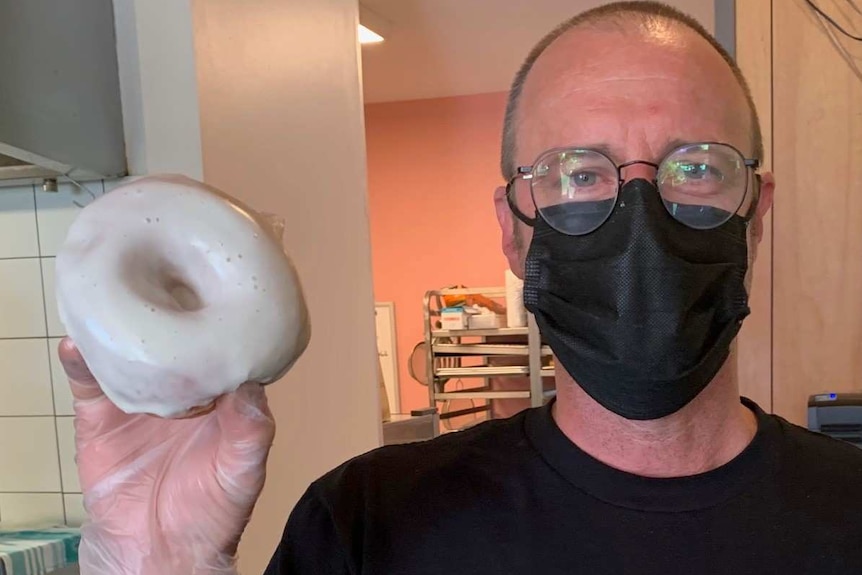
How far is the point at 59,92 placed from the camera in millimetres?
1234

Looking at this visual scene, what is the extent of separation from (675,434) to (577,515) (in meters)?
0.15

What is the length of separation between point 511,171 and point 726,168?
0.86 ft

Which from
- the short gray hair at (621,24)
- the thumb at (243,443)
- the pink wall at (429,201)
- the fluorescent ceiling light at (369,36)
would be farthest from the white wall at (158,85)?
the pink wall at (429,201)

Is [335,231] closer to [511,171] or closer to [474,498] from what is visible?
[511,171]

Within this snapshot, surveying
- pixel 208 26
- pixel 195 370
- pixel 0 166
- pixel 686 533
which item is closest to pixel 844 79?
pixel 686 533

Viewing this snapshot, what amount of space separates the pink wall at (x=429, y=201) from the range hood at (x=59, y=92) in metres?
3.11

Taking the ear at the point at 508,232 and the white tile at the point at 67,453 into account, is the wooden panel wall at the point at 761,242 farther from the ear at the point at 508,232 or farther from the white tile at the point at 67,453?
the white tile at the point at 67,453

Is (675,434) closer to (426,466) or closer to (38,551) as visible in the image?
(426,466)

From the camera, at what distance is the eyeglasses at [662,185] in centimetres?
87

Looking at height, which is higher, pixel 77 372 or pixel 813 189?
pixel 813 189

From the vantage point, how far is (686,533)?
→ 2.67ft

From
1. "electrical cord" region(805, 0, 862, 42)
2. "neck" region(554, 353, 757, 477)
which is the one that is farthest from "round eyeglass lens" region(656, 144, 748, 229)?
"electrical cord" region(805, 0, 862, 42)

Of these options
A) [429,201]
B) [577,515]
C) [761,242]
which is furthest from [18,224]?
[429,201]

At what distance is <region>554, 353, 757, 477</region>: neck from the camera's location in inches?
34.7
